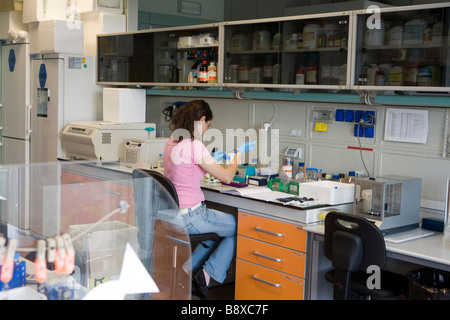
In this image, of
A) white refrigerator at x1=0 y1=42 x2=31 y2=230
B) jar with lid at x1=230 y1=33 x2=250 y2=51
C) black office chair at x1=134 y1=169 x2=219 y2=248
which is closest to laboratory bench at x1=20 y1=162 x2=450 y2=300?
black office chair at x1=134 y1=169 x2=219 y2=248

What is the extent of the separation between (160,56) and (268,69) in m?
1.28

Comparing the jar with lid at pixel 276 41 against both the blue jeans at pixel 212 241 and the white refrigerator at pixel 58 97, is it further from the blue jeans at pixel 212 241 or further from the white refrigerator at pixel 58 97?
the white refrigerator at pixel 58 97

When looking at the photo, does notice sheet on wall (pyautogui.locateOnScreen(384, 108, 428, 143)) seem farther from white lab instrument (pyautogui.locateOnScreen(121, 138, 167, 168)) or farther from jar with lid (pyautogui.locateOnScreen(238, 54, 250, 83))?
white lab instrument (pyautogui.locateOnScreen(121, 138, 167, 168))

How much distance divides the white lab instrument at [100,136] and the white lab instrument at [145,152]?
8.2 inches

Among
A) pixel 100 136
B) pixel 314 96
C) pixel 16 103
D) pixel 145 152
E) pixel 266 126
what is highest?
pixel 314 96

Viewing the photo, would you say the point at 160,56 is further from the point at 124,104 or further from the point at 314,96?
the point at 314,96

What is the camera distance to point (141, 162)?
484 centimetres

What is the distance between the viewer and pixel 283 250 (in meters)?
3.41

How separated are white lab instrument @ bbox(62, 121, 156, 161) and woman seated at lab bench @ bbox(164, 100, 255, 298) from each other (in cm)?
151

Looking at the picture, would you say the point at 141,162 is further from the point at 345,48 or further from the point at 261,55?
the point at 345,48

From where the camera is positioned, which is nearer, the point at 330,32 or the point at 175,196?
the point at 175,196

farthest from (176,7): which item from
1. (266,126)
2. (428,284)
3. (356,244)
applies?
(428,284)

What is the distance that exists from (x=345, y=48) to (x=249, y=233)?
4.30ft

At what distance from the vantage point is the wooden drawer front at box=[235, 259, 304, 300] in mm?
3357
